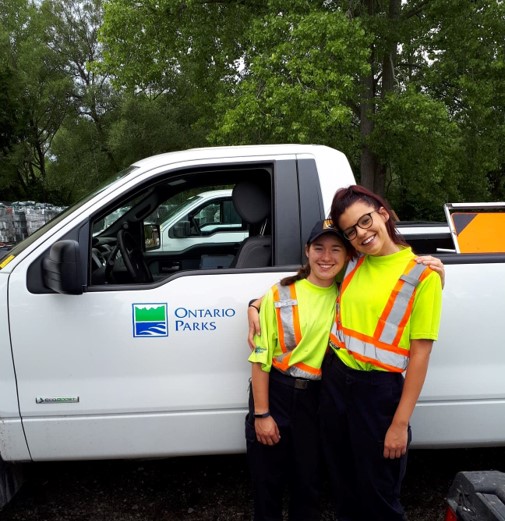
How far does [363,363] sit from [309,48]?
10.6 metres

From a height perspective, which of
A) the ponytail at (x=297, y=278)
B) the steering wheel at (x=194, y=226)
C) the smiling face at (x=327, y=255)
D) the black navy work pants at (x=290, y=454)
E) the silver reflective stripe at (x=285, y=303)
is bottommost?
the black navy work pants at (x=290, y=454)

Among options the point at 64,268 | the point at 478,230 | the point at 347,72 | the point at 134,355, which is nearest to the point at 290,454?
the point at 134,355

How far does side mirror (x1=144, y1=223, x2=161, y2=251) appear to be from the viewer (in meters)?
4.94

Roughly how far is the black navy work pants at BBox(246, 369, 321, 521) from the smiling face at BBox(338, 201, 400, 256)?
0.65 meters

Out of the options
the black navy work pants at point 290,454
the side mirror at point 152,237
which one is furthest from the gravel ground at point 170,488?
the side mirror at point 152,237

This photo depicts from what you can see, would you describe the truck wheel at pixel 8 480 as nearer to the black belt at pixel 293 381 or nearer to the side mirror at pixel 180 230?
the black belt at pixel 293 381

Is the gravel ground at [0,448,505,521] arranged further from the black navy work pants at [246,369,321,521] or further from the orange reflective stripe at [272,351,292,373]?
the orange reflective stripe at [272,351,292,373]

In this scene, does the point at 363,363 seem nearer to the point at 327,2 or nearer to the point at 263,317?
the point at 263,317

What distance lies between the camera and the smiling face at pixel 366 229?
198 centimetres

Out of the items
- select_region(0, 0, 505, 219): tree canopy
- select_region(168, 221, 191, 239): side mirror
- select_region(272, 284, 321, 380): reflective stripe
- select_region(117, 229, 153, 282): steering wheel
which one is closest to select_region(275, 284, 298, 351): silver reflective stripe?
select_region(272, 284, 321, 380): reflective stripe

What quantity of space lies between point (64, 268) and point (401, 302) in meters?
1.45

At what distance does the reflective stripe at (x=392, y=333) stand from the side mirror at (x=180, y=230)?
5.13m

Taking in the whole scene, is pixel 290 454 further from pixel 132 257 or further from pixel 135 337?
pixel 132 257

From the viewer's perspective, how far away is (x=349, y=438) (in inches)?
84.8
